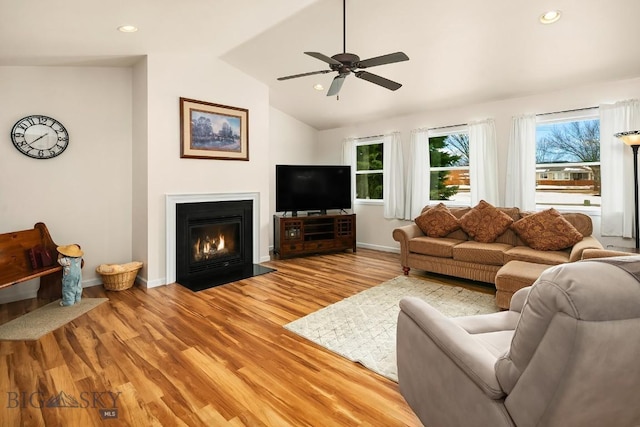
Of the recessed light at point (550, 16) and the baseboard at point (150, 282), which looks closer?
the recessed light at point (550, 16)

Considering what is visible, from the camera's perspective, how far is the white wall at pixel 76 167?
3.57 meters

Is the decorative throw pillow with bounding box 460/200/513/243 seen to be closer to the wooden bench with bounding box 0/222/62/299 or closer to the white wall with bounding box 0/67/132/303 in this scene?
the white wall with bounding box 0/67/132/303

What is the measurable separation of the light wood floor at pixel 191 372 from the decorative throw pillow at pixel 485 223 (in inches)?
85.5

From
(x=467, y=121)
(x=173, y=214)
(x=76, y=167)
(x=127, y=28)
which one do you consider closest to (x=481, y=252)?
(x=467, y=121)

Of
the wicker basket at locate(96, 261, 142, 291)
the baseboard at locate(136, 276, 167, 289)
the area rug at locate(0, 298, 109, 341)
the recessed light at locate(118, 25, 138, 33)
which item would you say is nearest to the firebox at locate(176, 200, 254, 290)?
the baseboard at locate(136, 276, 167, 289)

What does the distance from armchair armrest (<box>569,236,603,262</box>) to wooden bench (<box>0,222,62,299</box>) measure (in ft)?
16.9

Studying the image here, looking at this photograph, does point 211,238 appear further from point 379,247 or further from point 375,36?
point 375,36

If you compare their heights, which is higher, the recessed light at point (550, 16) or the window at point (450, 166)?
the recessed light at point (550, 16)

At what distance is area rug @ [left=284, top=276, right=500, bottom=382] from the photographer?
2.44m

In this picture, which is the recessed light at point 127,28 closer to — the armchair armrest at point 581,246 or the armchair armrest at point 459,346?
the armchair armrest at point 459,346

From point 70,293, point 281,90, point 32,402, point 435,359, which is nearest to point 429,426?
point 435,359

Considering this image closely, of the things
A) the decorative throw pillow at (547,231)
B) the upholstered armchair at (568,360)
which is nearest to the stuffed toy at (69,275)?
the upholstered armchair at (568,360)

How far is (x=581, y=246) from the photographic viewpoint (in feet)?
11.3

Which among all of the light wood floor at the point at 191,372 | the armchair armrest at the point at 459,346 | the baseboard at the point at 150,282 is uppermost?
the armchair armrest at the point at 459,346
